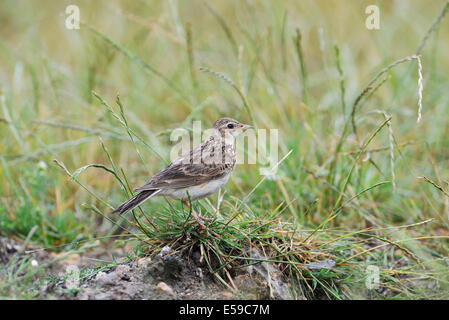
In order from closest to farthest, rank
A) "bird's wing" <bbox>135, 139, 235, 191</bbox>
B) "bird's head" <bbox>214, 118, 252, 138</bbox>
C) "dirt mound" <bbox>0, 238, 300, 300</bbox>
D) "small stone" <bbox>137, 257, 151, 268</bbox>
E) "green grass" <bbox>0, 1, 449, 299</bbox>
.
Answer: "dirt mound" <bbox>0, 238, 300, 300</bbox>, "small stone" <bbox>137, 257, 151, 268</bbox>, "green grass" <bbox>0, 1, 449, 299</bbox>, "bird's wing" <bbox>135, 139, 235, 191</bbox>, "bird's head" <bbox>214, 118, 252, 138</bbox>

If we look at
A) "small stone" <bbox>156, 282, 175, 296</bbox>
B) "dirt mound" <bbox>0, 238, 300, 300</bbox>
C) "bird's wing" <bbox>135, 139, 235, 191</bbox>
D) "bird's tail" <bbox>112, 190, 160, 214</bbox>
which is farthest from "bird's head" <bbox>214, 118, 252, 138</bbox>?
"small stone" <bbox>156, 282, 175, 296</bbox>

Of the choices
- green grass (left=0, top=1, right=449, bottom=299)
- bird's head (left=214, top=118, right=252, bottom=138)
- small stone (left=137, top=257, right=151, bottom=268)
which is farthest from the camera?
bird's head (left=214, top=118, right=252, bottom=138)

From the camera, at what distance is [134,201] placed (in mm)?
4055

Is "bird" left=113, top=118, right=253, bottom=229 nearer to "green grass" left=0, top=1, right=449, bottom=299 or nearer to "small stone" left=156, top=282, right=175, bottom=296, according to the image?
"green grass" left=0, top=1, right=449, bottom=299

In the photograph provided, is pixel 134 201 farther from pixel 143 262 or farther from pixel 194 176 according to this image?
pixel 194 176

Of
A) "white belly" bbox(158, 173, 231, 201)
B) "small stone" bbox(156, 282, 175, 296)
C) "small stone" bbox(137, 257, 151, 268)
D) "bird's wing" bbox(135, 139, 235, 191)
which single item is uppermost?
"bird's wing" bbox(135, 139, 235, 191)

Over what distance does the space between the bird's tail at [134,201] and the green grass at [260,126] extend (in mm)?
88

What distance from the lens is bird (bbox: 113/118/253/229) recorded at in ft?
13.9

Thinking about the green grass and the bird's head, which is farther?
the bird's head

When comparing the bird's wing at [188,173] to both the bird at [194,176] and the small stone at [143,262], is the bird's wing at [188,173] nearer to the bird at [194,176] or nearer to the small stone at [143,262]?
the bird at [194,176]

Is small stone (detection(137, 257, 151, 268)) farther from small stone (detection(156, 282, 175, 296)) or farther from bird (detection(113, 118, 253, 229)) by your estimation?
bird (detection(113, 118, 253, 229))

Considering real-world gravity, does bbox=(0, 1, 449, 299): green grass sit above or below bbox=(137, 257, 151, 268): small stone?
above
